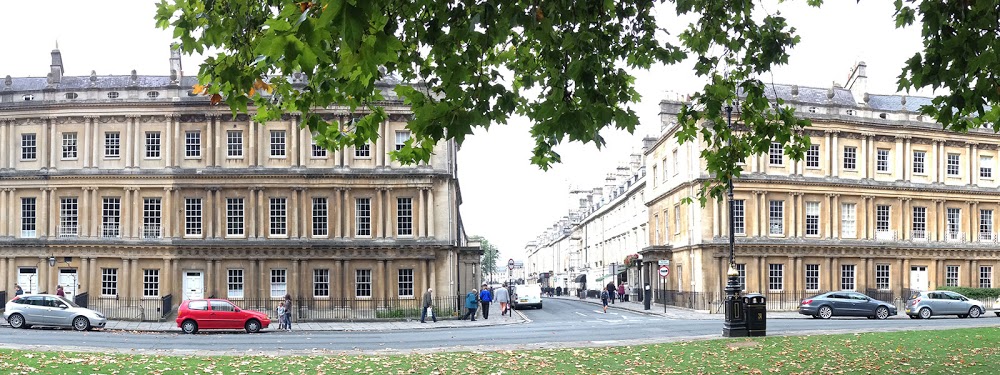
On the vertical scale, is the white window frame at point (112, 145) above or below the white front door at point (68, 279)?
above

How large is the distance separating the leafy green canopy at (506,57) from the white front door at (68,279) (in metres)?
36.1

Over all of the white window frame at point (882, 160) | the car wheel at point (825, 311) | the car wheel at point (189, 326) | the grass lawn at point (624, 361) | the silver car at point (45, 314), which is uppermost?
the white window frame at point (882, 160)

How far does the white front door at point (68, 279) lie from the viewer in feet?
143

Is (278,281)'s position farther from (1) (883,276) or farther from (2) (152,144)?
(1) (883,276)

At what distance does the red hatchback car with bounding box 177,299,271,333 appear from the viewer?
32.3 m

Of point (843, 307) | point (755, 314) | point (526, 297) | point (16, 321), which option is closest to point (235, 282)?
point (16, 321)

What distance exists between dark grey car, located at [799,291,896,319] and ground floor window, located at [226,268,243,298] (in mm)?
24820

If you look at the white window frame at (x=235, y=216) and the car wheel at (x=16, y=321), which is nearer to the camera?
the car wheel at (x=16, y=321)

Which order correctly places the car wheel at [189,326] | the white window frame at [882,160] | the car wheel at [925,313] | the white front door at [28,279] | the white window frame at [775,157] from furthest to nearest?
the white window frame at [882,160]
the white window frame at [775,157]
the white front door at [28,279]
the car wheel at [925,313]
the car wheel at [189,326]

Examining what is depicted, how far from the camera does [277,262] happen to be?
43625 millimetres

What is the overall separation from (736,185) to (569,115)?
42864 millimetres

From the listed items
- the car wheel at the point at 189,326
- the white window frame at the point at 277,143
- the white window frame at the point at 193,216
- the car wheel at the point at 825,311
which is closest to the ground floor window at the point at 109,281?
the white window frame at the point at 193,216

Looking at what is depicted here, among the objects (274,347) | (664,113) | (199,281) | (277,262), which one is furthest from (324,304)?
(664,113)

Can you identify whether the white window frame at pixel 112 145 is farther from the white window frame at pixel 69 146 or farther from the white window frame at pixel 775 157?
the white window frame at pixel 775 157
